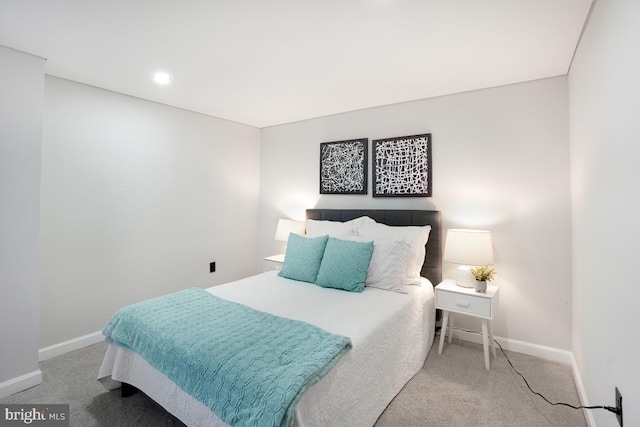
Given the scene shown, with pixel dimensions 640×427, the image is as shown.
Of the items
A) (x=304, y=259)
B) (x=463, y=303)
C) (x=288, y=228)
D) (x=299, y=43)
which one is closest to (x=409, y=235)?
(x=463, y=303)

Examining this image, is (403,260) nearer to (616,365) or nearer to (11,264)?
(616,365)

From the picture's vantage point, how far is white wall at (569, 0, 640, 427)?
1.11m

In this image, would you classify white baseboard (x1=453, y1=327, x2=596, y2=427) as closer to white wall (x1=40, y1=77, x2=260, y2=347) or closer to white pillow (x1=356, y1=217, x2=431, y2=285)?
white pillow (x1=356, y1=217, x2=431, y2=285)

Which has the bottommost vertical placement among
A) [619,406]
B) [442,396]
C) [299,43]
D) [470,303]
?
[442,396]

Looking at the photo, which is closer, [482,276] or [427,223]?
[482,276]

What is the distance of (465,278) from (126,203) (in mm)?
3238

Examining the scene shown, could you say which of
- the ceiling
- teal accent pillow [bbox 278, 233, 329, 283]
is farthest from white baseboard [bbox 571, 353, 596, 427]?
the ceiling

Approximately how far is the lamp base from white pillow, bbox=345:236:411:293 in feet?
1.61

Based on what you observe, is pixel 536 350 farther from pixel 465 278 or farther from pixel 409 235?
pixel 409 235

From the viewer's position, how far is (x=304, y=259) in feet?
8.80

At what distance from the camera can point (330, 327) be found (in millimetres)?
1709

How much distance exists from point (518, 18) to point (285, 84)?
175cm

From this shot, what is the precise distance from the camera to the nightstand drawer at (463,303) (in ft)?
7.52

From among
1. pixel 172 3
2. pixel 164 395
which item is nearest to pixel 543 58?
pixel 172 3
